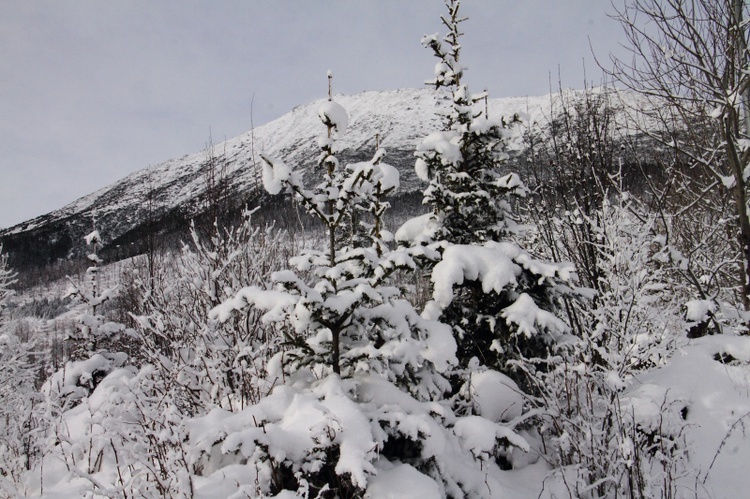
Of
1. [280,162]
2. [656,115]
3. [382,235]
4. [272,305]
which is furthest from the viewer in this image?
[656,115]

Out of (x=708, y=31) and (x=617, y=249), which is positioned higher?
(x=708, y=31)

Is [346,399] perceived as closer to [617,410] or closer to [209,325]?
[617,410]

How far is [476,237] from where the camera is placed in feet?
22.5

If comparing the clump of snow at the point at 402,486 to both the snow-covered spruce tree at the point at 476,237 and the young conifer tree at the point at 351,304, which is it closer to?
the young conifer tree at the point at 351,304

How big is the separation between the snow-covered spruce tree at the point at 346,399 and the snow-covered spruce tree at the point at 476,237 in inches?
65.2

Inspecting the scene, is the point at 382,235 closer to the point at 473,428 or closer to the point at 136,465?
the point at 473,428

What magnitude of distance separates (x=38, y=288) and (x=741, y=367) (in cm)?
11343

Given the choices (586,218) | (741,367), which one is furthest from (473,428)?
(741,367)

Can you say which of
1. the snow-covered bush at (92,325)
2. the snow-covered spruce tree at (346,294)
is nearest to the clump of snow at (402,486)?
the snow-covered spruce tree at (346,294)

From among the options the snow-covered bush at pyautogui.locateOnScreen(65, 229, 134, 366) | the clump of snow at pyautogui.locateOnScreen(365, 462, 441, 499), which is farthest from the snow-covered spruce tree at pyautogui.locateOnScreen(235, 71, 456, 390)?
the snow-covered bush at pyautogui.locateOnScreen(65, 229, 134, 366)

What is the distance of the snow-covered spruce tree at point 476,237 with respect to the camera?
18.3ft

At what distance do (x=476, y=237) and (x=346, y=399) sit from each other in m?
4.39

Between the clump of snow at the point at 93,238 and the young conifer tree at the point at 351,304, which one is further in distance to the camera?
the clump of snow at the point at 93,238

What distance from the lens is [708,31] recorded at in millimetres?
5543
